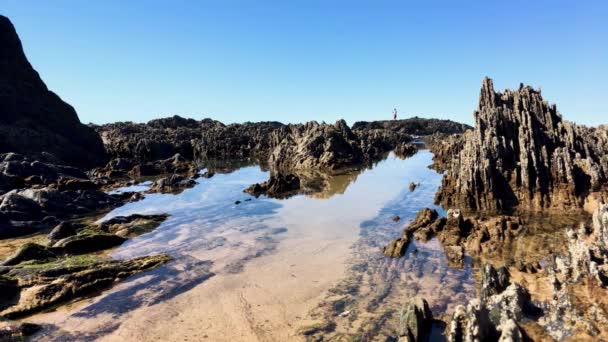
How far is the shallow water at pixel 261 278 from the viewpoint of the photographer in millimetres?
12930

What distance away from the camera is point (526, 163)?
26.7 m

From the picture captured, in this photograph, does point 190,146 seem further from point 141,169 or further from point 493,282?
point 493,282

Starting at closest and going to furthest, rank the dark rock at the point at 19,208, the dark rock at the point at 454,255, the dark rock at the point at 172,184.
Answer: the dark rock at the point at 454,255 < the dark rock at the point at 19,208 < the dark rock at the point at 172,184

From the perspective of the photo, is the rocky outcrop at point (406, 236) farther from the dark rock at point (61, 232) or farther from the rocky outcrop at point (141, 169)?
the rocky outcrop at point (141, 169)

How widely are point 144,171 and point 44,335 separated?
5236cm

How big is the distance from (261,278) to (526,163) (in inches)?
856

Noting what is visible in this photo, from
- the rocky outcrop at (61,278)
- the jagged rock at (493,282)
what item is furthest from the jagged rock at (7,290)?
the jagged rock at (493,282)

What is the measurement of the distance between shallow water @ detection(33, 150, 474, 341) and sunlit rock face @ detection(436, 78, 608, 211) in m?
4.90

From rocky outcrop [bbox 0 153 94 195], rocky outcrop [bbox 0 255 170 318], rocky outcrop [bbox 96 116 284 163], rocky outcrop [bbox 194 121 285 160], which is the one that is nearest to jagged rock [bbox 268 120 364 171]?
rocky outcrop [bbox 194 121 285 160]

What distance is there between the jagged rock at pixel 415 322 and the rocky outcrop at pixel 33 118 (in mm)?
68022

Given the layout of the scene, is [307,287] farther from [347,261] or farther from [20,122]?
[20,122]

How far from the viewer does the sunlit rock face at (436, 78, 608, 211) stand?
1001 inches

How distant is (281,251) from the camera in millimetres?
20750

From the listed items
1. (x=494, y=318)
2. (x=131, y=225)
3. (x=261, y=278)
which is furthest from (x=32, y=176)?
(x=494, y=318)
